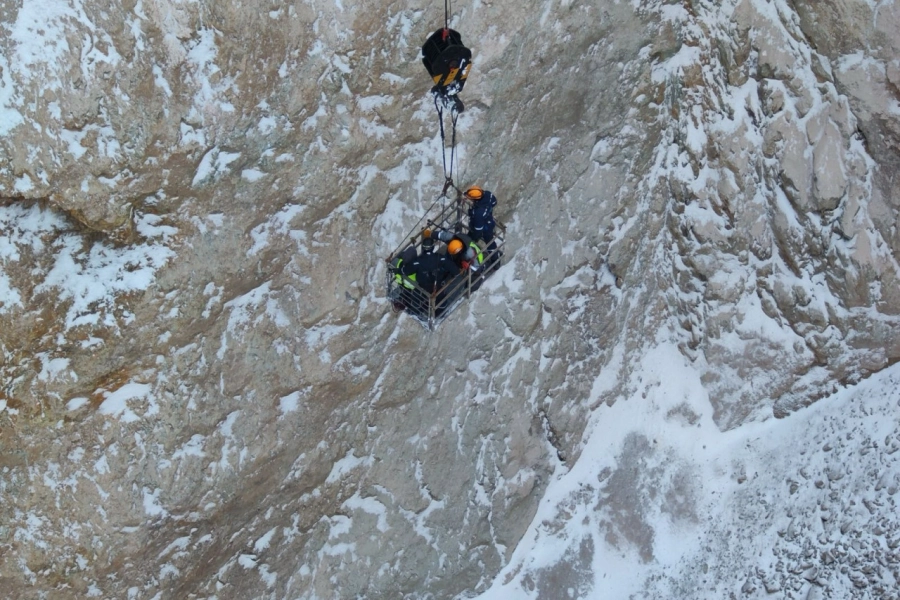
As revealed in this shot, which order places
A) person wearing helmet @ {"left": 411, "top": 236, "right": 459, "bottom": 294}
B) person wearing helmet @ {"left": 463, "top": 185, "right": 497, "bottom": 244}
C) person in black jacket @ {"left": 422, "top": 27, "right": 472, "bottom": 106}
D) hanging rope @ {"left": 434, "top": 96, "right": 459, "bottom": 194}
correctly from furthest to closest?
hanging rope @ {"left": 434, "top": 96, "right": 459, "bottom": 194} → person wearing helmet @ {"left": 463, "top": 185, "right": 497, "bottom": 244} → person wearing helmet @ {"left": 411, "top": 236, "right": 459, "bottom": 294} → person in black jacket @ {"left": 422, "top": 27, "right": 472, "bottom": 106}

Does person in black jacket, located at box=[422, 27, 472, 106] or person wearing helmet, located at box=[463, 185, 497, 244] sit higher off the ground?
person in black jacket, located at box=[422, 27, 472, 106]

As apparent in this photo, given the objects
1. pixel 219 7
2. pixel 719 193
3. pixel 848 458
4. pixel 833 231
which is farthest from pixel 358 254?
pixel 848 458

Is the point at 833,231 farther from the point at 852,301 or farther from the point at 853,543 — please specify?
the point at 853,543

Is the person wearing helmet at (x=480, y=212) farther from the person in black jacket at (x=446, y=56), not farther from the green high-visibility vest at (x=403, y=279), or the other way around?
the person in black jacket at (x=446, y=56)

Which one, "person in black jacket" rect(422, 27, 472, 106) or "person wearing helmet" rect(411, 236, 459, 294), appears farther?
"person wearing helmet" rect(411, 236, 459, 294)

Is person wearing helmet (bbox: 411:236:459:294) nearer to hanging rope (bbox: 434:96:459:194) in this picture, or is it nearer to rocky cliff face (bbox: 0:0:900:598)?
hanging rope (bbox: 434:96:459:194)

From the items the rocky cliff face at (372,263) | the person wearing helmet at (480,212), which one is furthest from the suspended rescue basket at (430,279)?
the rocky cliff face at (372,263)

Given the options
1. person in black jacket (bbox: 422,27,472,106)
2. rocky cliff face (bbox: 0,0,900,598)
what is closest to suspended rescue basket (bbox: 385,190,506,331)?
rocky cliff face (bbox: 0,0,900,598)
